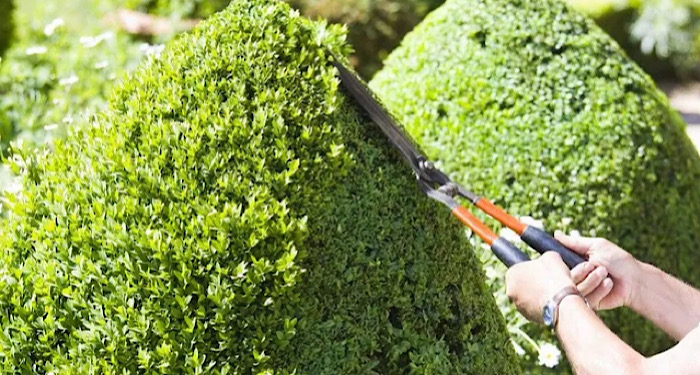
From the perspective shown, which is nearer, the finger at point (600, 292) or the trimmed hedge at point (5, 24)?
the finger at point (600, 292)

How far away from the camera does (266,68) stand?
222 centimetres

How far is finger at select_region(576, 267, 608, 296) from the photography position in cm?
224

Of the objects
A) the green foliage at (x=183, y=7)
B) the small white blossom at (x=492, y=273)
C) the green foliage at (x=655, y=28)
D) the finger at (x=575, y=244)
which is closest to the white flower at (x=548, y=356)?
the small white blossom at (x=492, y=273)

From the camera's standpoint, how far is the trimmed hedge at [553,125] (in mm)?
3494

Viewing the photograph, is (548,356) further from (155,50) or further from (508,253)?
(155,50)

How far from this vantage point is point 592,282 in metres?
2.25

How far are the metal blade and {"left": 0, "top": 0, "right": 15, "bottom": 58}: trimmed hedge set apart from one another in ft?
21.5

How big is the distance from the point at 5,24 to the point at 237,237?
6.98m

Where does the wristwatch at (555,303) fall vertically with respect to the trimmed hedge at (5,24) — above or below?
above

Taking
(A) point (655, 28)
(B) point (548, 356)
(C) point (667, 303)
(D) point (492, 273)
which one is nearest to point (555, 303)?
(C) point (667, 303)

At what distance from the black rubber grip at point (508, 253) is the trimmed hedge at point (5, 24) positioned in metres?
6.94

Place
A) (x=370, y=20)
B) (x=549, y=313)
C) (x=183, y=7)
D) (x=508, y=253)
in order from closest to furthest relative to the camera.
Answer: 1. (x=549, y=313)
2. (x=508, y=253)
3. (x=370, y=20)
4. (x=183, y=7)

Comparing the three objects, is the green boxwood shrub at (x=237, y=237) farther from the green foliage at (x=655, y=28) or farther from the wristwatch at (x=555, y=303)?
the green foliage at (x=655, y=28)

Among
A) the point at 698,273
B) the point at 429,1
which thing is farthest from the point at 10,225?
the point at 429,1
